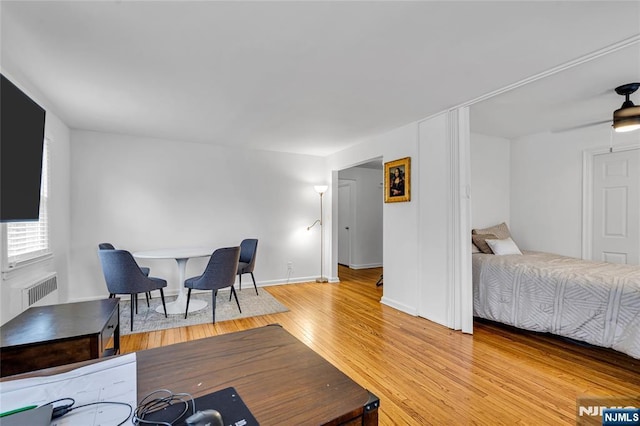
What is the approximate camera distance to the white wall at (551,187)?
4027mm

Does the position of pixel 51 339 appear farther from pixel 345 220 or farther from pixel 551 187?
pixel 345 220

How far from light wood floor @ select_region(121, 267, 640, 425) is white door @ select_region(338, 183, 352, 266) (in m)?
3.22

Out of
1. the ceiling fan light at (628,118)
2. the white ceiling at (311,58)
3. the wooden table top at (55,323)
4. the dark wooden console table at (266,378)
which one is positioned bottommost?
the wooden table top at (55,323)

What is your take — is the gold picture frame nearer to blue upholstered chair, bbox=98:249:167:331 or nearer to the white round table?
the white round table

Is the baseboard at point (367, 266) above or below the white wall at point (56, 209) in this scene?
below

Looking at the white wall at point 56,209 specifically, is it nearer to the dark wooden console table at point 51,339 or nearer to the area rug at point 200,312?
the area rug at point 200,312

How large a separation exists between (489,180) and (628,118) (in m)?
1.98

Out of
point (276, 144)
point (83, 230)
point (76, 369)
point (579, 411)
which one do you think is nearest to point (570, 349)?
point (579, 411)

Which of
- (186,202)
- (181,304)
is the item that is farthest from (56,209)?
(181,304)

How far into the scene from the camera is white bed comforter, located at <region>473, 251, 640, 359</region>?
2.37 metres

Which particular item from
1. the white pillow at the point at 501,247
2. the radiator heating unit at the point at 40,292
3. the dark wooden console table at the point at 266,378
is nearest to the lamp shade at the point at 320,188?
the white pillow at the point at 501,247

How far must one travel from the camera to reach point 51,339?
1.38 metres

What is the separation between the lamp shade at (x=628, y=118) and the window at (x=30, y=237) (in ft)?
15.4

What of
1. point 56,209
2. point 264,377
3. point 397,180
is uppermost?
point 397,180
